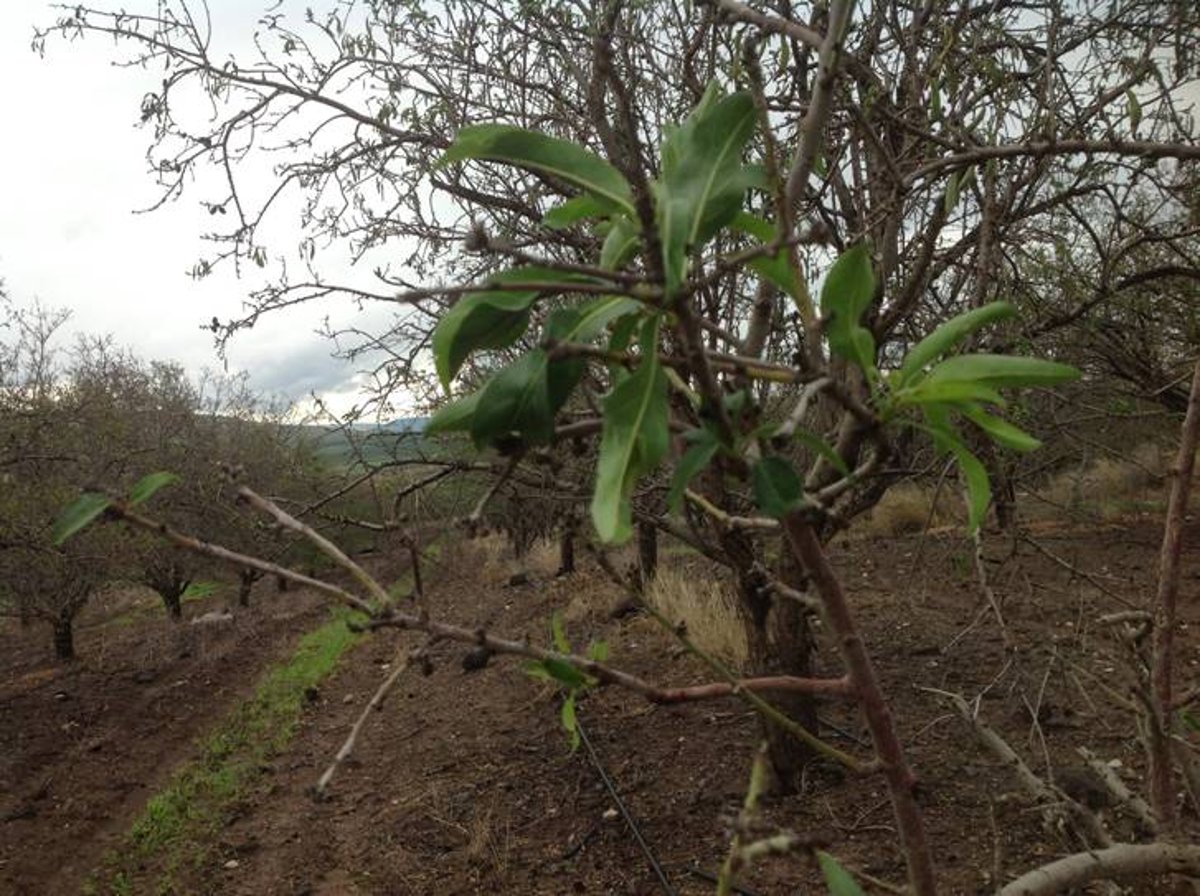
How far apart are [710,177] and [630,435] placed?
0.21 metres

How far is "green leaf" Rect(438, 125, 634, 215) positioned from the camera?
0.66 metres

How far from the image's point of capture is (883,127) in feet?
11.8

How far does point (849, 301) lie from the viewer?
2.39ft

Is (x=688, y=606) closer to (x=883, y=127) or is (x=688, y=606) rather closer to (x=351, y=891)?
(x=351, y=891)

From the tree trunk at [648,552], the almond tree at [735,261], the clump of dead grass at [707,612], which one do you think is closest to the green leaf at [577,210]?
the almond tree at [735,261]

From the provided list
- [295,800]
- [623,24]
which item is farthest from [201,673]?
[623,24]

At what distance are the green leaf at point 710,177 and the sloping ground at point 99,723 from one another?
23.4 feet

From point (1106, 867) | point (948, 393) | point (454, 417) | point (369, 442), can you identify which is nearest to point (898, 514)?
point (369, 442)

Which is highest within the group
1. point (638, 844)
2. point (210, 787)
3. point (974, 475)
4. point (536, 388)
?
point (536, 388)

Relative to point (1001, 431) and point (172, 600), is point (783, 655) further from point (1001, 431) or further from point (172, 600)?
point (172, 600)

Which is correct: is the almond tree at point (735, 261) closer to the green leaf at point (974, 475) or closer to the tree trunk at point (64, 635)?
the green leaf at point (974, 475)

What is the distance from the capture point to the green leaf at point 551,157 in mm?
660

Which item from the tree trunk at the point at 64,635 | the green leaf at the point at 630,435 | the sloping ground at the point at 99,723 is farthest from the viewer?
the tree trunk at the point at 64,635

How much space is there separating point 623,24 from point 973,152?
9.17 ft
